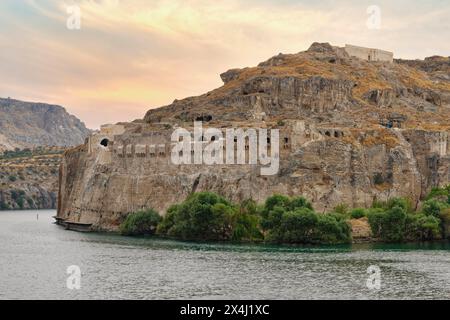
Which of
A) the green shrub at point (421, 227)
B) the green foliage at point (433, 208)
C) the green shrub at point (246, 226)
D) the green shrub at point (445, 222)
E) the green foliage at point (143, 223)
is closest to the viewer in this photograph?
the green shrub at point (246, 226)

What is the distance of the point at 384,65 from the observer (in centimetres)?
15238

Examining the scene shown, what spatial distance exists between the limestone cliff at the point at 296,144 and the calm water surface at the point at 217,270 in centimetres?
1780

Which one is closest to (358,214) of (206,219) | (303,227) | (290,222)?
(303,227)

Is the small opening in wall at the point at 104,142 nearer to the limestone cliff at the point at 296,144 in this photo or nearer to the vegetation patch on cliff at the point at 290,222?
the limestone cliff at the point at 296,144

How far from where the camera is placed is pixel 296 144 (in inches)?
4087

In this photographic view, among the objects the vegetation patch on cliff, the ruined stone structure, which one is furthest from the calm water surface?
the ruined stone structure

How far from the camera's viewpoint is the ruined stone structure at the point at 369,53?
153 meters

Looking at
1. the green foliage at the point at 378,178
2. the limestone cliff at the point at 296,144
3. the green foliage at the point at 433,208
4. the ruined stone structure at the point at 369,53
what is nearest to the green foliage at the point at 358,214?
the limestone cliff at the point at 296,144
